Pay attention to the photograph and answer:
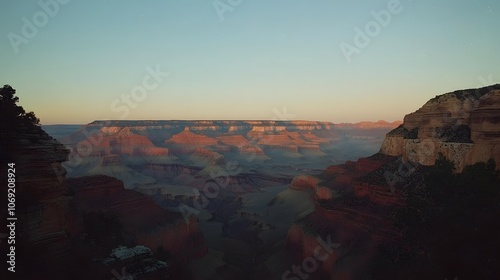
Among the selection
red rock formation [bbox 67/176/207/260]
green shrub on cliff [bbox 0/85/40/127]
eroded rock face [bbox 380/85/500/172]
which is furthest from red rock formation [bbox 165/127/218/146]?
green shrub on cliff [bbox 0/85/40/127]

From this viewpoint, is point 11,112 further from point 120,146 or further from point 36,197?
point 120,146

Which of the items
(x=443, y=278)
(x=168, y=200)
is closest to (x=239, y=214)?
(x=168, y=200)

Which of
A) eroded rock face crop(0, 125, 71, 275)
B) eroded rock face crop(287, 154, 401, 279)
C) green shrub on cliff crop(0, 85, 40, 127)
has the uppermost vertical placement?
green shrub on cliff crop(0, 85, 40, 127)

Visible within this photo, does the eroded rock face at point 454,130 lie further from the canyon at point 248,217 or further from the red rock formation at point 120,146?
the red rock formation at point 120,146

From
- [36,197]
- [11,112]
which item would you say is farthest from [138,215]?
[11,112]

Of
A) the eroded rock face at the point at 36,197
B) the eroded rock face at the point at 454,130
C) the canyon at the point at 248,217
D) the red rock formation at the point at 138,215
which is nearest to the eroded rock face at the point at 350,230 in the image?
the canyon at the point at 248,217

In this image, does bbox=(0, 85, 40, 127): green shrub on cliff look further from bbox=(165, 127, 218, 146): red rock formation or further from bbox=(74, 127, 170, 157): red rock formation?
bbox=(165, 127, 218, 146): red rock formation

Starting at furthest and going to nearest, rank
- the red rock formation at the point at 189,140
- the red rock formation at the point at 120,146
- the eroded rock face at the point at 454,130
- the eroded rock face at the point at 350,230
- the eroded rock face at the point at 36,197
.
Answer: the red rock formation at the point at 189,140
the red rock formation at the point at 120,146
the eroded rock face at the point at 350,230
the eroded rock face at the point at 454,130
the eroded rock face at the point at 36,197

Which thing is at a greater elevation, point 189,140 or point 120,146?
point 189,140

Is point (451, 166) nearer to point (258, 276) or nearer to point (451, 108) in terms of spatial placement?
point (451, 108)
